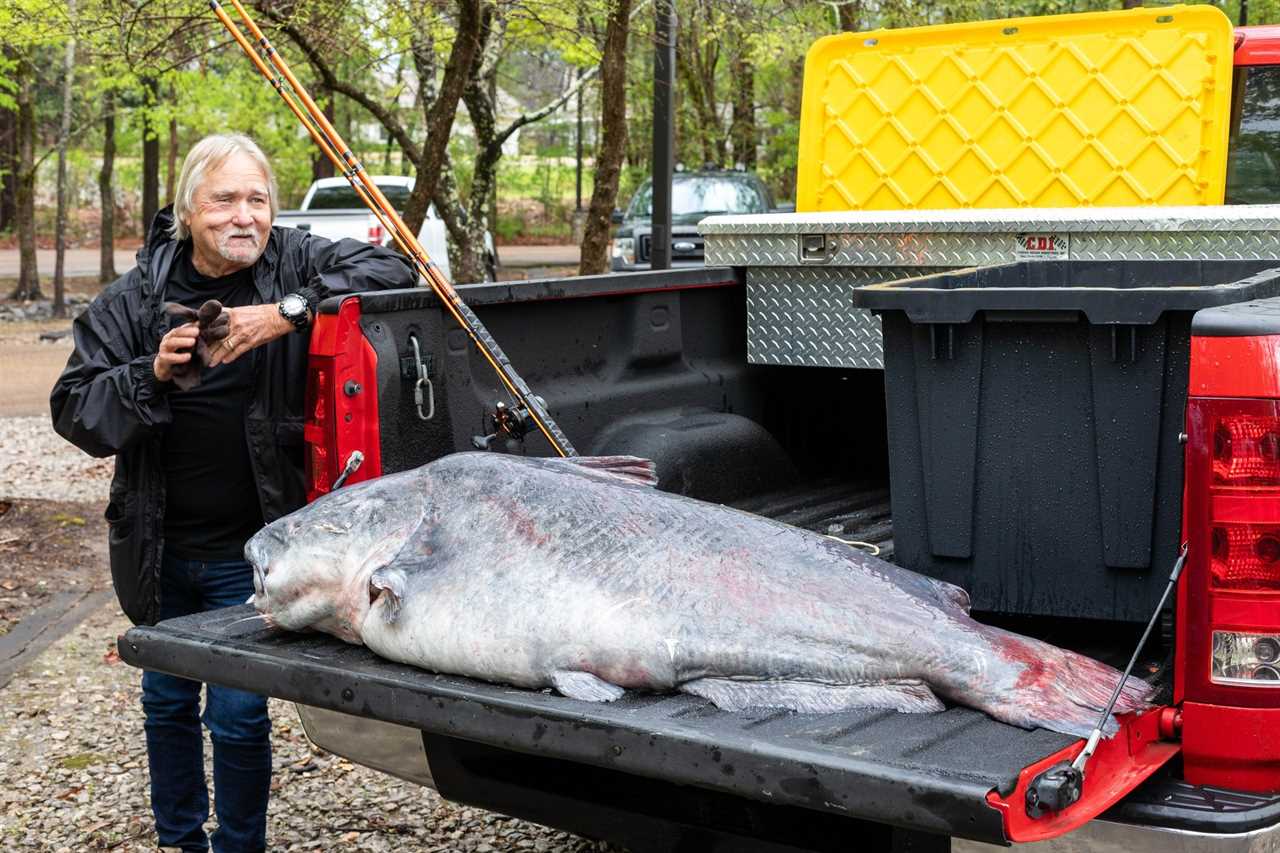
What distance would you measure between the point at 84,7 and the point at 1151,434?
8346 mm

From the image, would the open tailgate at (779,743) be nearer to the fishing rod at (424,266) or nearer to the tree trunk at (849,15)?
the fishing rod at (424,266)

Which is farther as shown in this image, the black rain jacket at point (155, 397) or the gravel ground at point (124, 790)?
the gravel ground at point (124, 790)

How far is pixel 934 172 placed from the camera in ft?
17.4

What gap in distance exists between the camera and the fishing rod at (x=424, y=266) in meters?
3.67

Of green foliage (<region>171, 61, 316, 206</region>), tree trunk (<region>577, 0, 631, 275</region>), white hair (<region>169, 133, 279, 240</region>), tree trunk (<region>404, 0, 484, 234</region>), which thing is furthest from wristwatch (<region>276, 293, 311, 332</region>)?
green foliage (<region>171, 61, 316, 206</region>)

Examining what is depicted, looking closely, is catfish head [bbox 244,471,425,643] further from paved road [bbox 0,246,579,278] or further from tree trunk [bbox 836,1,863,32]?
paved road [bbox 0,246,579,278]

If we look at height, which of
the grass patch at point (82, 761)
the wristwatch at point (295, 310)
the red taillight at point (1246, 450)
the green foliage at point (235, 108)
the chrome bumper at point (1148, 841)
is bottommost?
the grass patch at point (82, 761)

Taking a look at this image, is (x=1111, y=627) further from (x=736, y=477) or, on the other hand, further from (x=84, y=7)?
(x=84, y=7)

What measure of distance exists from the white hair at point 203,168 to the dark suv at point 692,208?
14558 millimetres

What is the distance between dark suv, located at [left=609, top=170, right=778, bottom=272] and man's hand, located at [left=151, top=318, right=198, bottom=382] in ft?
49.2

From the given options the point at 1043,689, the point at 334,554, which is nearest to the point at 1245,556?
the point at 1043,689

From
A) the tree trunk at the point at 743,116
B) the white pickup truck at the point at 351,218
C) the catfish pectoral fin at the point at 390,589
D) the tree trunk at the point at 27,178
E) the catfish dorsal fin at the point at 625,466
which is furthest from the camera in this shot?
the tree trunk at the point at 743,116

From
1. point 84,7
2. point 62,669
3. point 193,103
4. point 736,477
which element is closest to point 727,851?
point 736,477

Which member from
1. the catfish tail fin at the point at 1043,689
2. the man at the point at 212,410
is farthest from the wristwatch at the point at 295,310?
the catfish tail fin at the point at 1043,689
